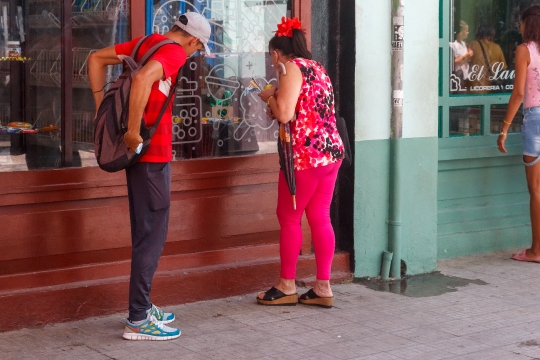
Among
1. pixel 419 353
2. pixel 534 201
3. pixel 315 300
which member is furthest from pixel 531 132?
pixel 419 353

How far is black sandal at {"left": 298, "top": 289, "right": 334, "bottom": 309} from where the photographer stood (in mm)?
5957

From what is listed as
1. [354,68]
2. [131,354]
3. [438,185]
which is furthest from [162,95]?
[438,185]

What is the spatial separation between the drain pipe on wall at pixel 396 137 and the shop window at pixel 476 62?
40.0 inches

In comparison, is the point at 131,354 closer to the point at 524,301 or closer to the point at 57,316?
the point at 57,316

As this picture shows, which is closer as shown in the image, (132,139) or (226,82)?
(132,139)

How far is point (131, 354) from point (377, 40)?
3.03 m

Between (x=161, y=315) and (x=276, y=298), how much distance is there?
88 cm

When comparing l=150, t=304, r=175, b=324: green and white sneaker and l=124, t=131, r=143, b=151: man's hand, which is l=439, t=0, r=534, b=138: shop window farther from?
l=124, t=131, r=143, b=151: man's hand

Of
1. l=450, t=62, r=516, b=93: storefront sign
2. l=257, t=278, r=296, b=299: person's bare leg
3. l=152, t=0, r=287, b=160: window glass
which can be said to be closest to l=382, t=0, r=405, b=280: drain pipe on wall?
l=152, t=0, r=287, b=160: window glass

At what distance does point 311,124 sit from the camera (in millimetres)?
5727

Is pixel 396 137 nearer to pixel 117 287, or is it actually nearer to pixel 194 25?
pixel 194 25

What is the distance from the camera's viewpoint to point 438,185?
759 centimetres

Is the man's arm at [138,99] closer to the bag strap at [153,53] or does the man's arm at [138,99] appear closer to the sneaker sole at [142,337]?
the bag strap at [153,53]

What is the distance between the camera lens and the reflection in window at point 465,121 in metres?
7.72
